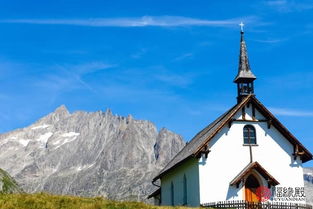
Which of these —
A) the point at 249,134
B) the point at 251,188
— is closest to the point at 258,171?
the point at 251,188

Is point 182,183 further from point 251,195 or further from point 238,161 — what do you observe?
point 251,195

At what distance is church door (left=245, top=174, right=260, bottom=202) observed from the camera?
44.5 metres

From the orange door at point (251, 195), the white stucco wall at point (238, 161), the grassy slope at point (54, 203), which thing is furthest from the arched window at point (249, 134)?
the grassy slope at point (54, 203)

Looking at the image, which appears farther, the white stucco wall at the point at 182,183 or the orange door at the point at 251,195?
the white stucco wall at the point at 182,183

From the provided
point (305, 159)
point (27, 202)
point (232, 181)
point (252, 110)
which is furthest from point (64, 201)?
point (305, 159)

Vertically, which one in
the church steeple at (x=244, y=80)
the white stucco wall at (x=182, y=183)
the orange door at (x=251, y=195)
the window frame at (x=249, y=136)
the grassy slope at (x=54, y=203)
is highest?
the church steeple at (x=244, y=80)

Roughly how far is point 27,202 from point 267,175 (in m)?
23.7

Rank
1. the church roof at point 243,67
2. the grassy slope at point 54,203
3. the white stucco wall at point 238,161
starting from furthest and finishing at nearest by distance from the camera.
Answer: the church roof at point 243,67 < the white stucco wall at point 238,161 < the grassy slope at point 54,203

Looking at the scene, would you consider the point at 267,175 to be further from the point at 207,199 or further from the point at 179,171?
the point at 179,171

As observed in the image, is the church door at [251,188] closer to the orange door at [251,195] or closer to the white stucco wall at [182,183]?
the orange door at [251,195]

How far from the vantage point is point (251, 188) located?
148 feet

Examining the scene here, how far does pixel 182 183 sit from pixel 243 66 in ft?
43.1

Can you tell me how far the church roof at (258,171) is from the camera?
1727 inches

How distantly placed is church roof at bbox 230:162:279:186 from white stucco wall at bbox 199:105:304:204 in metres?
0.59
